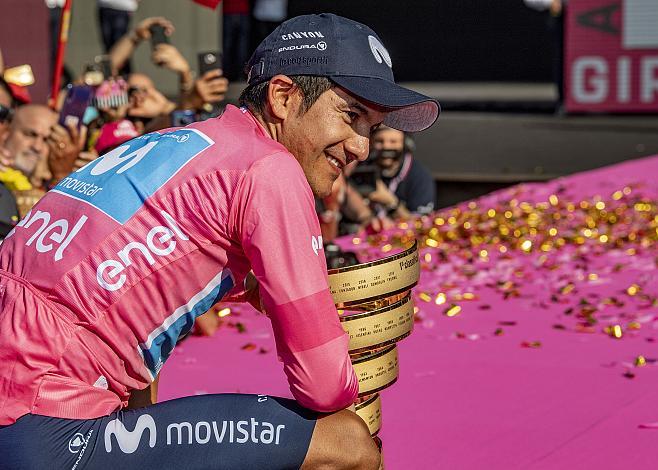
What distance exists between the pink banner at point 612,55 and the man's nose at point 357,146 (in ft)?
25.7

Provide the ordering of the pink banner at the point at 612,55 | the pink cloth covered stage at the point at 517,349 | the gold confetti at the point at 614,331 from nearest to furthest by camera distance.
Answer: the pink cloth covered stage at the point at 517,349
the gold confetti at the point at 614,331
the pink banner at the point at 612,55

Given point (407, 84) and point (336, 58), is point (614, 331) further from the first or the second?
point (407, 84)

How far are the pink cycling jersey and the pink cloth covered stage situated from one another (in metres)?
1.29

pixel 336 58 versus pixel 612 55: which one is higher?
pixel 336 58

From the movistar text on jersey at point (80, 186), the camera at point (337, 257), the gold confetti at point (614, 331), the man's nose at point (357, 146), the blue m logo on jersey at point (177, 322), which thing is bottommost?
the gold confetti at point (614, 331)

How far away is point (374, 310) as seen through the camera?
2332 millimetres

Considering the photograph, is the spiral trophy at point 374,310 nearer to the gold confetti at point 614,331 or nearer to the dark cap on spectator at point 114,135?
the gold confetti at point 614,331

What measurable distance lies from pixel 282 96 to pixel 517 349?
240 cm

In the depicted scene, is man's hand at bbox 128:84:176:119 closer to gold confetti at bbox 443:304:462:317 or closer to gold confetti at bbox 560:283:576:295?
gold confetti at bbox 443:304:462:317

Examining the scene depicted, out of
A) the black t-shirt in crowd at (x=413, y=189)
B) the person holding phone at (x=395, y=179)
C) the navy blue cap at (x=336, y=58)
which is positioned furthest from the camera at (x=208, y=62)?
the navy blue cap at (x=336, y=58)

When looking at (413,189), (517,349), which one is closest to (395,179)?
(413,189)

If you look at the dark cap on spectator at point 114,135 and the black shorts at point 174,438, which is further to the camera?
the dark cap on spectator at point 114,135

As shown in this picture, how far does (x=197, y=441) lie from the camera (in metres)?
1.96

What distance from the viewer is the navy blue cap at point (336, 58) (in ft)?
6.79
